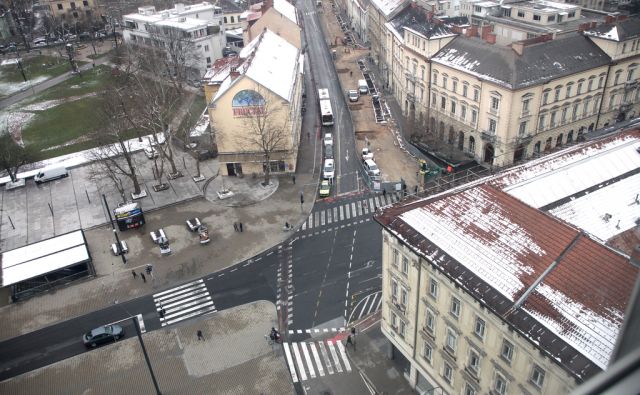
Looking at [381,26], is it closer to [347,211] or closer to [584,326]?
[347,211]

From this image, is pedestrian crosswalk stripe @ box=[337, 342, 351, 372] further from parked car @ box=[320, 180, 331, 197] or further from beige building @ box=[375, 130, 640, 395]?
parked car @ box=[320, 180, 331, 197]

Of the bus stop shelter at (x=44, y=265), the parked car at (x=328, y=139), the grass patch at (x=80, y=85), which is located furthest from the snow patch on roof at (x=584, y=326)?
the grass patch at (x=80, y=85)

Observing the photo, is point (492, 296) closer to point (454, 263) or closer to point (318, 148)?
point (454, 263)

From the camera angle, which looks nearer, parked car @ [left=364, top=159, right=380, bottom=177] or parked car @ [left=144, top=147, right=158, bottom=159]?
parked car @ [left=364, top=159, right=380, bottom=177]

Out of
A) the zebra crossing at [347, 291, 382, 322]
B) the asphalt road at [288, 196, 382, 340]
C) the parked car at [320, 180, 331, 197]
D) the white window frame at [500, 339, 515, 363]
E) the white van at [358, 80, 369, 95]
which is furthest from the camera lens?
the white van at [358, 80, 369, 95]

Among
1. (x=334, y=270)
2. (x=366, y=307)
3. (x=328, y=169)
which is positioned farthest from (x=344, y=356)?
(x=328, y=169)

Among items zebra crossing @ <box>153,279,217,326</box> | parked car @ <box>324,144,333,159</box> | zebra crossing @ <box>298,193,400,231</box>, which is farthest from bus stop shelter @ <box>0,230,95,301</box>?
parked car @ <box>324,144,333,159</box>

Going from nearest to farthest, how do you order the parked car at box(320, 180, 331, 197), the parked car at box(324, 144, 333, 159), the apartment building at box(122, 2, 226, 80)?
the parked car at box(320, 180, 331, 197) → the parked car at box(324, 144, 333, 159) → the apartment building at box(122, 2, 226, 80)
